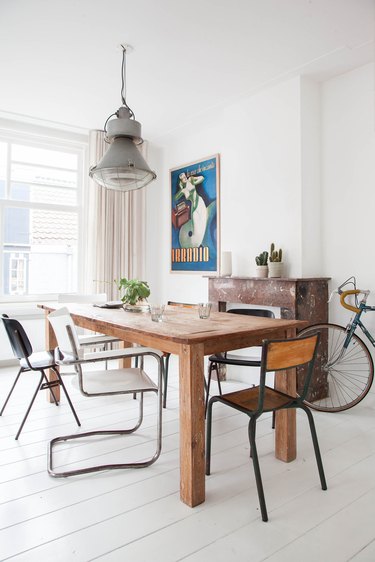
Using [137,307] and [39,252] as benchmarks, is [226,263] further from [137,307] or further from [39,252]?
[39,252]

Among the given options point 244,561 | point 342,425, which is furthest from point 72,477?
point 342,425

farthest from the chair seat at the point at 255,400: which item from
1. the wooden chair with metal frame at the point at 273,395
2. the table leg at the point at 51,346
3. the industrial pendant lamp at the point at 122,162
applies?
the table leg at the point at 51,346

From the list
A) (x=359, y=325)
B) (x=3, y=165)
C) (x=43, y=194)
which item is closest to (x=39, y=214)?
(x=43, y=194)

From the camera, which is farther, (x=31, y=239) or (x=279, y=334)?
(x=31, y=239)

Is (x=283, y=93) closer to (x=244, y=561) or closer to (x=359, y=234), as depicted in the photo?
(x=359, y=234)

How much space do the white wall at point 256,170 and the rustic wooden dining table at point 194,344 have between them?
129cm

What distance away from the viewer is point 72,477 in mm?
2068

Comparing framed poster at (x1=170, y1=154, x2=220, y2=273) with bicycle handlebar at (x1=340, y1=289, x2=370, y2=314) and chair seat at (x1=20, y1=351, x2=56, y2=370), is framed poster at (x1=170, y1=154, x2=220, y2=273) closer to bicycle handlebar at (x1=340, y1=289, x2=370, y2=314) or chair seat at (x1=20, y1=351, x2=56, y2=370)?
bicycle handlebar at (x1=340, y1=289, x2=370, y2=314)

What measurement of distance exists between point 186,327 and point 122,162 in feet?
3.47

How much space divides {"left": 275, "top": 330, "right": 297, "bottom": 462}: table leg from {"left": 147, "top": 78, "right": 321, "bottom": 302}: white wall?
1.35 meters

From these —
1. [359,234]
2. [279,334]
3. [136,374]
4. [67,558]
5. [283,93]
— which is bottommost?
[67,558]

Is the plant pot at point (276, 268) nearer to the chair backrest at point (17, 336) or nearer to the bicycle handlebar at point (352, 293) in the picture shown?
the bicycle handlebar at point (352, 293)

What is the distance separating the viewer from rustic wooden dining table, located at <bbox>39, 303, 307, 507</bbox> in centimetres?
182

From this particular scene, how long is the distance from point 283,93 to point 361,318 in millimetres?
2040
